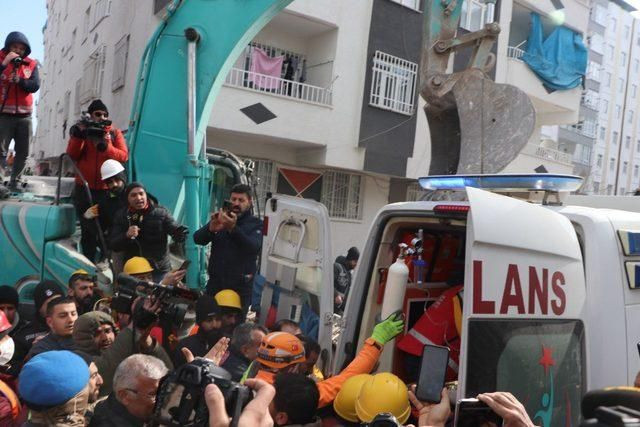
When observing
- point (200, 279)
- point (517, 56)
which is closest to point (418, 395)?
point (200, 279)

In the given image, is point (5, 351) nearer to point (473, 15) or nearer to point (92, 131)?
point (92, 131)

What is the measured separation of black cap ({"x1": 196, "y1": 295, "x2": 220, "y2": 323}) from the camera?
423 centimetres

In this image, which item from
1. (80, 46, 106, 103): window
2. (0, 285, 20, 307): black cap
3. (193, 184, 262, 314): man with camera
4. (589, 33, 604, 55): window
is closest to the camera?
(0, 285, 20, 307): black cap

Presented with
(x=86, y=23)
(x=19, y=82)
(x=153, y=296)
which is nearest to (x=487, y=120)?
(x=153, y=296)

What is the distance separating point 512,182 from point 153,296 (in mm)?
2017

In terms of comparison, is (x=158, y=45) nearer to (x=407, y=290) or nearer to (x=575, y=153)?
(x=407, y=290)

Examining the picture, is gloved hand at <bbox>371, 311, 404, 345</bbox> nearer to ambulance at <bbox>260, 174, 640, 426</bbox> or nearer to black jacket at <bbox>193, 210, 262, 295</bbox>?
ambulance at <bbox>260, 174, 640, 426</bbox>

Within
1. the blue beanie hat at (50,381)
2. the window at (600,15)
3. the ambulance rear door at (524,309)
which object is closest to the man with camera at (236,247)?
the blue beanie hat at (50,381)

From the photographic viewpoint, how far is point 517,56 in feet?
64.8

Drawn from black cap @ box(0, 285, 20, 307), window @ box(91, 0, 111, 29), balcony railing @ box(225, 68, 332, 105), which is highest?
window @ box(91, 0, 111, 29)

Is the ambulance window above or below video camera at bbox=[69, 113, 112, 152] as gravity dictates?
below

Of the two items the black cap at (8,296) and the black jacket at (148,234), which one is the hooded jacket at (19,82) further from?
the black cap at (8,296)

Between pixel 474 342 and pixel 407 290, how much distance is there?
1.27 m

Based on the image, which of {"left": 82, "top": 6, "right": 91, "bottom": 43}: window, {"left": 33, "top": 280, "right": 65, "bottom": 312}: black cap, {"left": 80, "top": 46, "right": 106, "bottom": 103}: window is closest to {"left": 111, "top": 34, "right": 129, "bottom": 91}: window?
{"left": 80, "top": 46, "right": 106, "bottom": 103}: window
